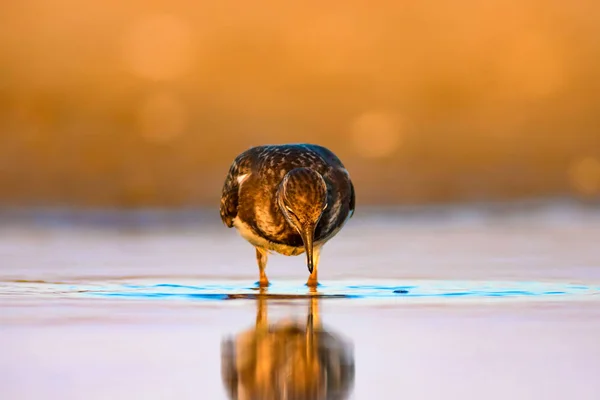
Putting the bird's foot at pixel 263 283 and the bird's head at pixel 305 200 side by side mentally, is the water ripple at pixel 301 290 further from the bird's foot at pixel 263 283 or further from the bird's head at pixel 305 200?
the bird's head at pixel 305 200

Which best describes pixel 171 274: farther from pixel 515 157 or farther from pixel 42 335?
pixel 515 157

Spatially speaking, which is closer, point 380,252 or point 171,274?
point 171,274

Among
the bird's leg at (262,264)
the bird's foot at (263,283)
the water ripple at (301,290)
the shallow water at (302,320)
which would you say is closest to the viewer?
the shallow water at (302,320)

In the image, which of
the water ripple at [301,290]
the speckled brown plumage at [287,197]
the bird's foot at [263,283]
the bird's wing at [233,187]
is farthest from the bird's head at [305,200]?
the bird's wing at [233,187]

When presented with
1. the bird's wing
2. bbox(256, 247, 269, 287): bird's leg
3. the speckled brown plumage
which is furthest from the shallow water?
the bird's wing

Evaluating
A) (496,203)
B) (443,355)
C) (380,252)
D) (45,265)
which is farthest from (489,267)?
(496,203)

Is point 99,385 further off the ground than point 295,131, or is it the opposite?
point 295,131

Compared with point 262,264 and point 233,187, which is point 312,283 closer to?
point 262,264
